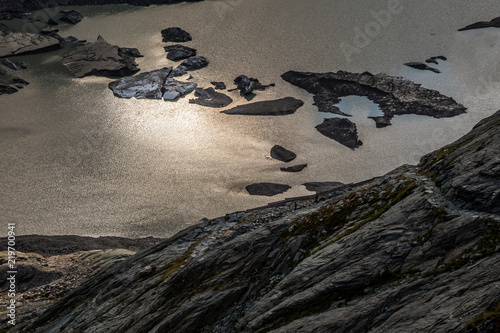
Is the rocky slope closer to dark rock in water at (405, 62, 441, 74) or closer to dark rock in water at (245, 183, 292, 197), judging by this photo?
dark rock in water at (245, 183, 292, 197)

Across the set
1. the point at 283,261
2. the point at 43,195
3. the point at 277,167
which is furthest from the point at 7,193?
the point at 283,261

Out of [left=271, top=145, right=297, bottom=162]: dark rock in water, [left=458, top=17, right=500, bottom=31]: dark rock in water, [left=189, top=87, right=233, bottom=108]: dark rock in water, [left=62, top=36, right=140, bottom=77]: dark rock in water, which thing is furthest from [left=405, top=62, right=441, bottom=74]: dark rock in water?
[left=62, top=36, right=140, bottom=77]: dark rock in water

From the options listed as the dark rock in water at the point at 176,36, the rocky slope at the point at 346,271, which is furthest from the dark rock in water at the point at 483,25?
the rocky slope at the point at 346,271

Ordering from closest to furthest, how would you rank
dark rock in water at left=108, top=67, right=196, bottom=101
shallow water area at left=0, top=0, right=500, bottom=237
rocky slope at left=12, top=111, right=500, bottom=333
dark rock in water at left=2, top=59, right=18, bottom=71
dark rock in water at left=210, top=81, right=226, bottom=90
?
1. rocky slope at left=12, top=111, right=500, bottom=333
2. shallow water area at left=0, top=0, right=500, bottom=237
3. dark rock in water at left=108, top=67, right=196, bottom=101
4. dark rock in water at left=210, top=81, right=226, bottom=90
5. dark rock in water at left=2, top=59, right=18, bottom=71

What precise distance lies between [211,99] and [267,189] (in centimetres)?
2142

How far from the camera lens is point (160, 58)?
71.2 m

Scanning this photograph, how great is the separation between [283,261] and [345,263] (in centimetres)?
408

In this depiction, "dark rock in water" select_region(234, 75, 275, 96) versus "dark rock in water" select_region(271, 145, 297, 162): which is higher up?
"dark rock in water" select_region(234, 75, 275, 96)

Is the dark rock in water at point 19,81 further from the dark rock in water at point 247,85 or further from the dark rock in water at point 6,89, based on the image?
the dark rock in water at point 247,85

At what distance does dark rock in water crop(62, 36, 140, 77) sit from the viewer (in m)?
66.4

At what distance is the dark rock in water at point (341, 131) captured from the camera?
4950 cm

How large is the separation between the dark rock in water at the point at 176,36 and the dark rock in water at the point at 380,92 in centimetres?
2070

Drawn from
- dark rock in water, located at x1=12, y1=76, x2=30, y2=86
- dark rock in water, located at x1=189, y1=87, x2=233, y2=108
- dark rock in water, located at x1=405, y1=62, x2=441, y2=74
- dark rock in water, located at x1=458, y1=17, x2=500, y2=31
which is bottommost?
dark rock in water, located at x1=12, y1=76, x2=30, y2=86

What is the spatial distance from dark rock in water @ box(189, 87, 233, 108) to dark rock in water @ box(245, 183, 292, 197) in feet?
61.4
